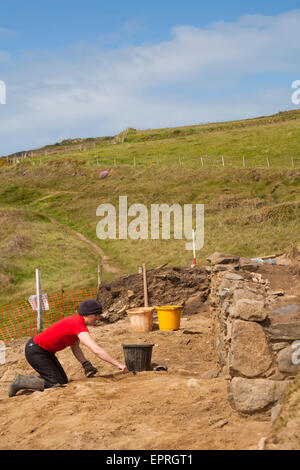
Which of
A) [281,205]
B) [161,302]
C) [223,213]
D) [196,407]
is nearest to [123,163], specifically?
[223,213]

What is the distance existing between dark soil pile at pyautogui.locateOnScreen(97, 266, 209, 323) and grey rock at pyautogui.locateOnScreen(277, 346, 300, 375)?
10611 mm

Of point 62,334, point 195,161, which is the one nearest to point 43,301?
point 62,334

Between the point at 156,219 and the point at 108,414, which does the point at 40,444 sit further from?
the point at 156,219

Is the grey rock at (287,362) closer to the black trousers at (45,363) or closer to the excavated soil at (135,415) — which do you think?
the excavated soil at (135,415)

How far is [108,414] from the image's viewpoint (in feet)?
18.2

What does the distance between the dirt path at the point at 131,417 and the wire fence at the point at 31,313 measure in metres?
9.60

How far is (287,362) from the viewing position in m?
5.28

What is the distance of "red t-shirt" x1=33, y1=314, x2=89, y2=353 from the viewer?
22.7ft

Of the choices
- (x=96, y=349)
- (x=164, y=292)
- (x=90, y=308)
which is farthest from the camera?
(x=164, y=292)

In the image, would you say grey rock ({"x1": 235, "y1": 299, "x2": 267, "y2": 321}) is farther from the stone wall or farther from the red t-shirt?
the red t-shirt

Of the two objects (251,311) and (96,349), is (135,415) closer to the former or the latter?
(96,349)

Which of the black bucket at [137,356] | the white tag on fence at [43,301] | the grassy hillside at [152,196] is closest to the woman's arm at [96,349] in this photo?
the black bucket at [137,356]

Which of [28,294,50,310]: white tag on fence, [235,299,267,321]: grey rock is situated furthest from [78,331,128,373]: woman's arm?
[28,294,50,310]: white tag on fence

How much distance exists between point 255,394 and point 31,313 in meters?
15.5
